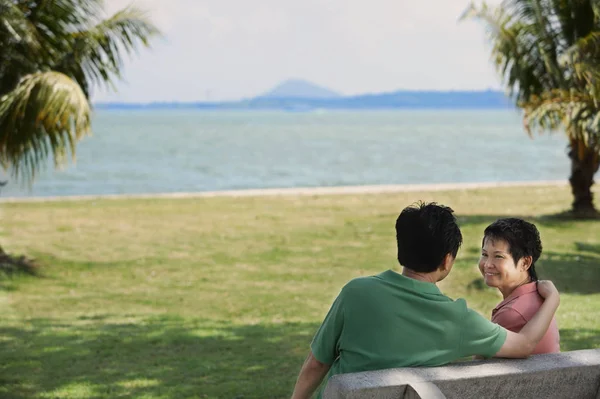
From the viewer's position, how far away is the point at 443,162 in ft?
217

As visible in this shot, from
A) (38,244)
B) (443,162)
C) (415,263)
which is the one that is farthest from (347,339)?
(443,162)

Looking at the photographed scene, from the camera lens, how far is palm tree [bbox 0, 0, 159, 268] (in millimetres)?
11477

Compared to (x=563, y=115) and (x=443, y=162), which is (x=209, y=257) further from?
(x=443, y=162)

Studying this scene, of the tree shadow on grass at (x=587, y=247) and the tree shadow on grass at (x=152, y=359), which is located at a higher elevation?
the tree shadow on grass at (x=152, y=359)

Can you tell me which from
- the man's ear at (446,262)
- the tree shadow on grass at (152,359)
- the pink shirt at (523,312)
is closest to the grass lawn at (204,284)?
the tree shadow on grass at (152,359)

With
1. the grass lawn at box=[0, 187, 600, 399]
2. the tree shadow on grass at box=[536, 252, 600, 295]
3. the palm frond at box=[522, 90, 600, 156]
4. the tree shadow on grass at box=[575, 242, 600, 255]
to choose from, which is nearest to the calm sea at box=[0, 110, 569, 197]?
the grass lawn at box=[0, 187, 600, 399]

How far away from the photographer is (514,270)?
10.8 ft

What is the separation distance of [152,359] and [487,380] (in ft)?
18.0

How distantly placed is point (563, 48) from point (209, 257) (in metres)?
7.78

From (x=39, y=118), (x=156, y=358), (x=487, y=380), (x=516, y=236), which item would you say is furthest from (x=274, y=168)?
(x=487, y=380)

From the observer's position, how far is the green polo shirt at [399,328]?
2891 millimetres

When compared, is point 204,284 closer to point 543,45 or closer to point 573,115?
point 573,115

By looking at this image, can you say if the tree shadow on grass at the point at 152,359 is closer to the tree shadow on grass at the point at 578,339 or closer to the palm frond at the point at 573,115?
the tree shadow on grass at the point at 578,339

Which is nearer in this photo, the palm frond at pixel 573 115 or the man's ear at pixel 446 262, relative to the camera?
the man's ear at pixel 446 262
